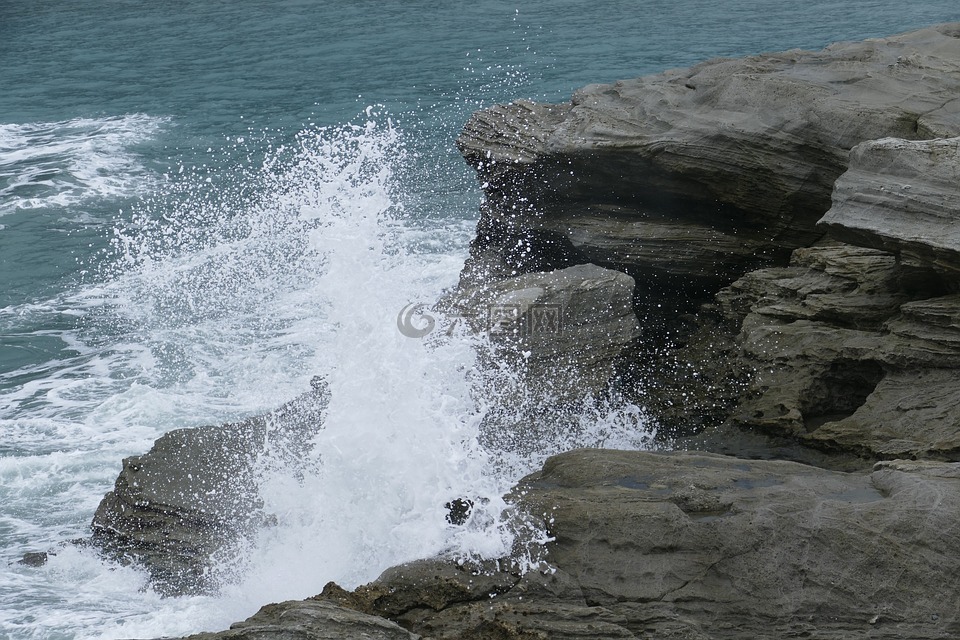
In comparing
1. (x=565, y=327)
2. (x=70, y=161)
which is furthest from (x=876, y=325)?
(x=70, y=161)

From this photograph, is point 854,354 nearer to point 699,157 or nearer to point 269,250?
point 699,157

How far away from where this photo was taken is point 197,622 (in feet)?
24.4

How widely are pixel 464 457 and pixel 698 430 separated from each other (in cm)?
273

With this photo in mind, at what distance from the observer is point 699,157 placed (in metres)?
9.88

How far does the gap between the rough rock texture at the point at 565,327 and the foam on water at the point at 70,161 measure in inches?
412

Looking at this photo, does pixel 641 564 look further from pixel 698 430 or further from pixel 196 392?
pixel 196 392

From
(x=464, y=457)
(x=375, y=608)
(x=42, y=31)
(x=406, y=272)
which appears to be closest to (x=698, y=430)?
(x=464, y=457)

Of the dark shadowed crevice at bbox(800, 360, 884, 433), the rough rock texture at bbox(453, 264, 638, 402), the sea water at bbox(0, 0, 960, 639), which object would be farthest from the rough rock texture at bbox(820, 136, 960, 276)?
the sea water at bbox(0, 0, 960, 639)

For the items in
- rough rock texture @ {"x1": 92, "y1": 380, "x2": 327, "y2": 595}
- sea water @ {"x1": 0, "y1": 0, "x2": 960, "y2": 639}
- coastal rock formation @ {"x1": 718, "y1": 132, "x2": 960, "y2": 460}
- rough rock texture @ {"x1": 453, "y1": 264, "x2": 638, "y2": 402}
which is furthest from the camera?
rough rock texture @ {"x1": 453, "y1": 264, "x2": 638, "y2": 402}

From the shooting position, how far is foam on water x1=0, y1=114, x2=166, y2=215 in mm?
17938

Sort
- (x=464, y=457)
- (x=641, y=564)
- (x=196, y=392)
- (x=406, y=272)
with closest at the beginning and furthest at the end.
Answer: (x=641, y=564) → (x=464, y=457) → (x=196, y=392) → (x=406, y=272)

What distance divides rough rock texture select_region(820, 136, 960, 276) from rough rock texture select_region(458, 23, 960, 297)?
4.85 feet

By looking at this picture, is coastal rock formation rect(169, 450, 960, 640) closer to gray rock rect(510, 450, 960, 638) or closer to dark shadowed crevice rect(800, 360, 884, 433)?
gray rock rect(510, 450, 960, 638)

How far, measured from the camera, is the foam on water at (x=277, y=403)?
24.2 feet
